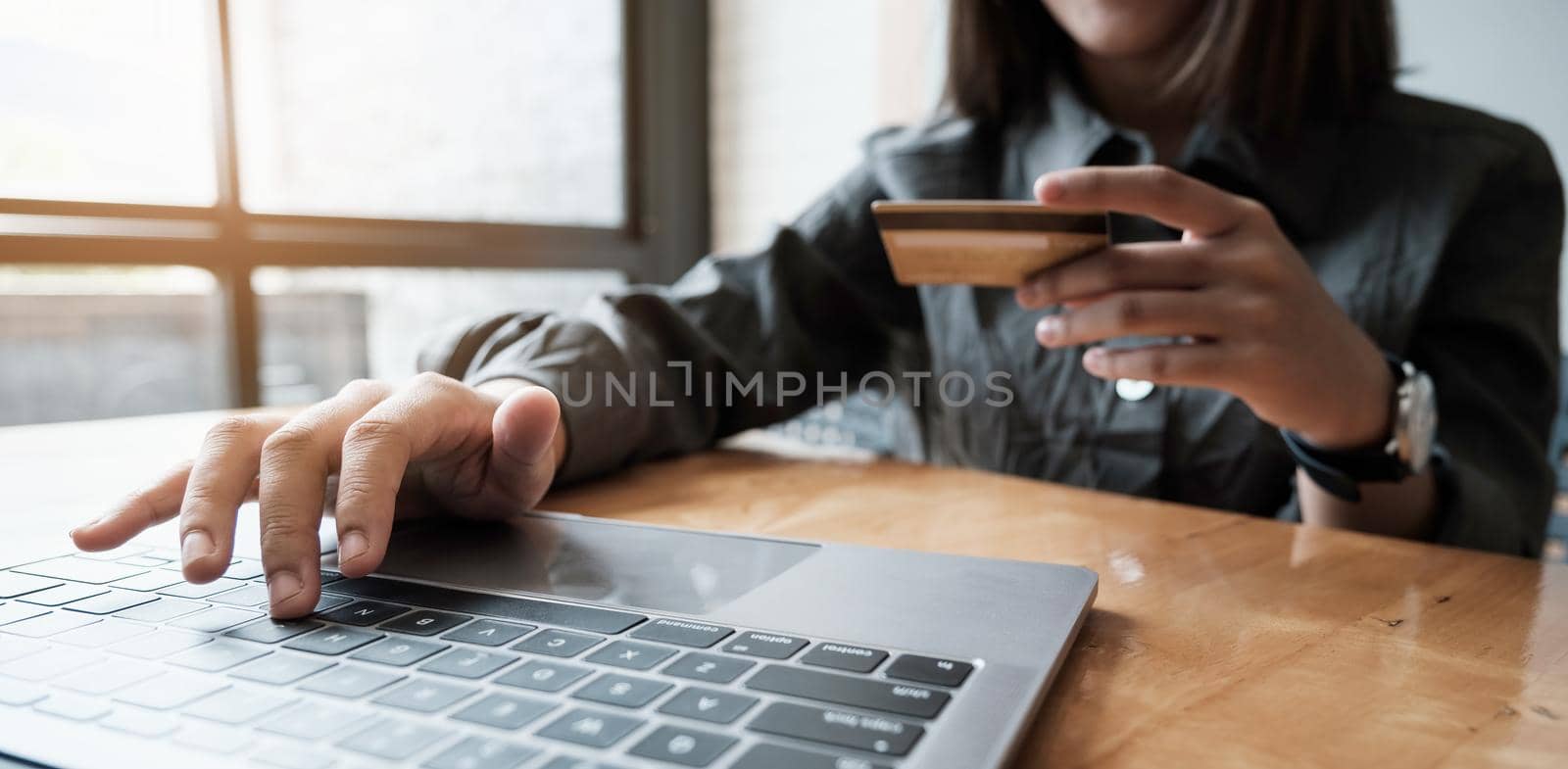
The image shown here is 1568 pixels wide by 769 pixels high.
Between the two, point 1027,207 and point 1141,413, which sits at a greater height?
point 1027,207

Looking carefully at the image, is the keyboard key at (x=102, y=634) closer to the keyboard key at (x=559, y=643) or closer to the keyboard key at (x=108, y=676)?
the keyboard key at (x=108, y=676)

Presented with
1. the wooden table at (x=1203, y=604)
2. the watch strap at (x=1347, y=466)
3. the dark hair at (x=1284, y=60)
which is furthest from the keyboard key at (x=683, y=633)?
the dark hair at (x=1284, y=60)

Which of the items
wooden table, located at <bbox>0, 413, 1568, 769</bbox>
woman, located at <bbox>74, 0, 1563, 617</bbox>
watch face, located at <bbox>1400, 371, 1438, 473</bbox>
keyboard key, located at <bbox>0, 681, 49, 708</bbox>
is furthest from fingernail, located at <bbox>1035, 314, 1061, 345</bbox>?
keyboard key, located at <bbox>0, 681, 49, 708</bbox>

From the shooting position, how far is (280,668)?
11.8 inches

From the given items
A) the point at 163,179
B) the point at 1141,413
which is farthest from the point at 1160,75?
the point at 163,179

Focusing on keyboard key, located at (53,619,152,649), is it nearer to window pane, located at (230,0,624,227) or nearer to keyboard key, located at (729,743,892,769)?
keyboard key, located at (729,743,892,769)

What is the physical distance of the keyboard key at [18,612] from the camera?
1.15 ft

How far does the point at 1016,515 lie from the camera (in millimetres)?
586

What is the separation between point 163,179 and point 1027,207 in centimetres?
141

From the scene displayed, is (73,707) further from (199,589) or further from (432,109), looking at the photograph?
(432,109)

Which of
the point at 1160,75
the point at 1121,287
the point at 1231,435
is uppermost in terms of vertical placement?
the point at 1160,75

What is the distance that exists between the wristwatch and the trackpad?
0.42m

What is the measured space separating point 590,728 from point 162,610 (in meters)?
0.21

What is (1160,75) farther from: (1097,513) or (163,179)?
(163,179)
